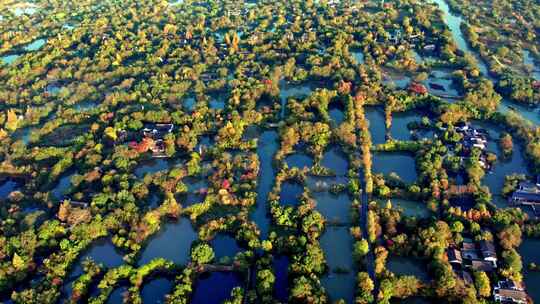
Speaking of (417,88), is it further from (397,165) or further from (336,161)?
(336,161)

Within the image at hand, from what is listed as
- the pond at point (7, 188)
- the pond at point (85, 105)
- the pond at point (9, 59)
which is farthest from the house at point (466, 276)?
the pond at point (9, 59)

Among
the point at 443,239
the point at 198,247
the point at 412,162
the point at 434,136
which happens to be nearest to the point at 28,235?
the point at 198,247

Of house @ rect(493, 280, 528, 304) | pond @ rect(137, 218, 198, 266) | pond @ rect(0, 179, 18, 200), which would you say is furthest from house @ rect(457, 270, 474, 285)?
pond @ rect(0, 179, 18, 200)

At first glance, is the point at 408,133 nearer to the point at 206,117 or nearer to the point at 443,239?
the point at 443,239

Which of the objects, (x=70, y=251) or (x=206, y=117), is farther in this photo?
(x=206, y=117)

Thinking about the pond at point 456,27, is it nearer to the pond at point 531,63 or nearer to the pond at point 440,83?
the pond at point 440,83

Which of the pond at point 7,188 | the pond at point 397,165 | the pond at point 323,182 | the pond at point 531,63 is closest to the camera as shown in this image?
the pond at point 323,182

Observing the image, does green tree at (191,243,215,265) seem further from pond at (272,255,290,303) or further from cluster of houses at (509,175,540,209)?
cluster of houses at (509,175,540,209)
